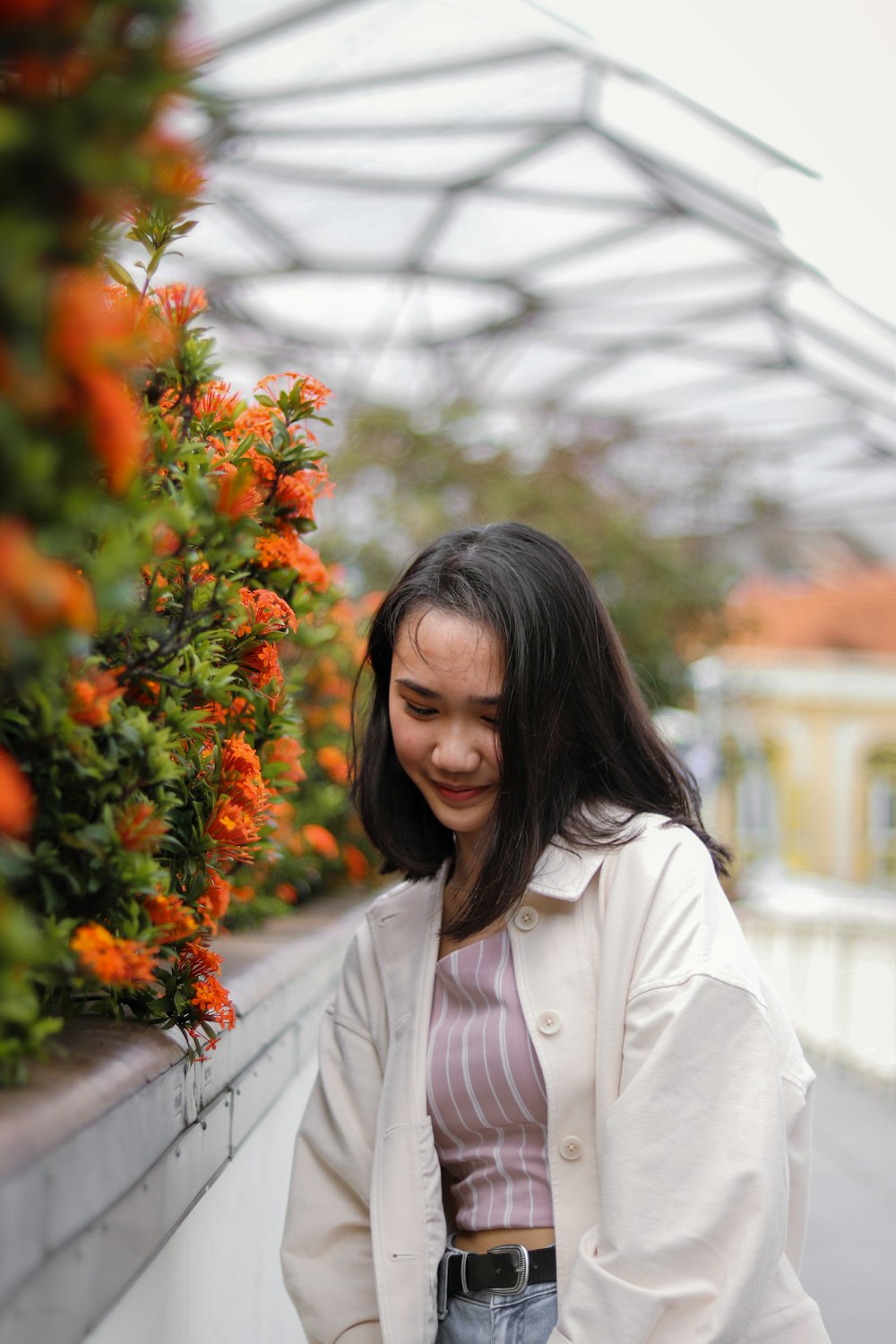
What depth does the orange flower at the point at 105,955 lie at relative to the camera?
3.79 feet

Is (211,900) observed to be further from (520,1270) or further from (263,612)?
(520,1270)

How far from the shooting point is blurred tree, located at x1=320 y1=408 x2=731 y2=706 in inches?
347

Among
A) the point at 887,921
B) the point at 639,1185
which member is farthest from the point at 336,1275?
the point at 887,921

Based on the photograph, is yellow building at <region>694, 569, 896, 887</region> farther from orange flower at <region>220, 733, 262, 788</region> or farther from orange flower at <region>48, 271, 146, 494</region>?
orange flower at <region>48, 271, 146, 494</region>

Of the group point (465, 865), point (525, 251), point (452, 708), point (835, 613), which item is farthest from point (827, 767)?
point (452, 708)

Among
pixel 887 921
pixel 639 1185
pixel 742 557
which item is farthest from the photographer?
pixel 742 557

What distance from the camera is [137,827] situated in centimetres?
123

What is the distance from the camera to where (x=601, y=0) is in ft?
17.3

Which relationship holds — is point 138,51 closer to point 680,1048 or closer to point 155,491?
point 155,491

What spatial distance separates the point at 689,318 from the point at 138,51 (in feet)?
34.5

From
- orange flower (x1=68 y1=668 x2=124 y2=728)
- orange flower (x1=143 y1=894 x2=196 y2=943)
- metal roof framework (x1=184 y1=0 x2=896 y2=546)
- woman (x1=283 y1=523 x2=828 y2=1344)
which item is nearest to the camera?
orange flower (x1=68 y1=668 x2=124 y2=728)

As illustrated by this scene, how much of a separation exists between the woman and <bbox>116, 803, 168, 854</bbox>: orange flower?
0.74 metres

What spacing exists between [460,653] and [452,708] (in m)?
0.09

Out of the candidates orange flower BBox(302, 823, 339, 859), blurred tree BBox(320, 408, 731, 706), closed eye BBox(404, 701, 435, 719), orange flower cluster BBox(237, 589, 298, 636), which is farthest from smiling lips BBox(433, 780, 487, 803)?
blurred tree BBox(320, 408, 731, 706)
